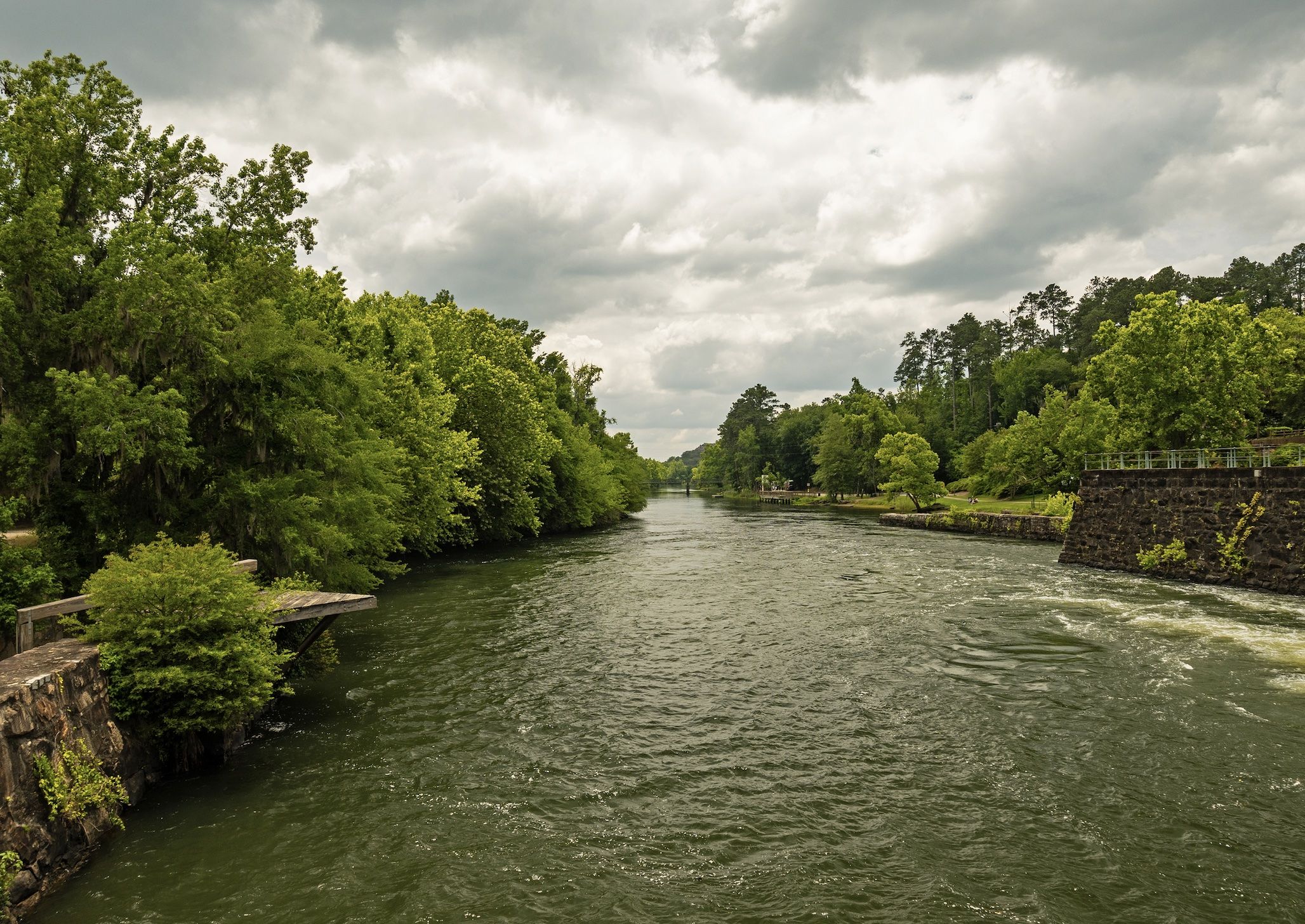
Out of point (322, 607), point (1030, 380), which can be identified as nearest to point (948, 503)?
point (1030, 380)

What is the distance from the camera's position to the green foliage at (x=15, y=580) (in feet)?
39.3

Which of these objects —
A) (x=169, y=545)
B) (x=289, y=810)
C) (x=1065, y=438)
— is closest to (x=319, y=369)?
(x=169, y=545)

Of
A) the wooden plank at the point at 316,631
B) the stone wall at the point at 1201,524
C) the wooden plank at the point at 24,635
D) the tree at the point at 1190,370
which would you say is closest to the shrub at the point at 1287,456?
the tree at the point at 1190,370

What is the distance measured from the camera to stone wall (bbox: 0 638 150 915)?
8086mm

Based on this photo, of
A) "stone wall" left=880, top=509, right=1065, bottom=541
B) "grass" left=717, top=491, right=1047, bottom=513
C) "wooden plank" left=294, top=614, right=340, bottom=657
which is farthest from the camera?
"grass" left=717, top=491, right=1047, bottom=513

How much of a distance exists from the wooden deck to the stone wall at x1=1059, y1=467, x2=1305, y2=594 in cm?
3427

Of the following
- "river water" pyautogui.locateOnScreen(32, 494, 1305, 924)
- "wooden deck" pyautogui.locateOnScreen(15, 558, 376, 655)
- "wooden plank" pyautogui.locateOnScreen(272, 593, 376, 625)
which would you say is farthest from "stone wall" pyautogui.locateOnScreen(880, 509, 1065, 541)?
"wooden deck" pyautogui.locateOnScreen(15, 558, 376, 655)

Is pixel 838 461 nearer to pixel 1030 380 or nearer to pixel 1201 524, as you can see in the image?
pixel 1030 380

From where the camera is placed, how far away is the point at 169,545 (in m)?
12.6

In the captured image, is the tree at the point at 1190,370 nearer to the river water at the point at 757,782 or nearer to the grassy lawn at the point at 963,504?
the grassy lawn at the point at 963,504

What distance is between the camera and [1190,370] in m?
45.0

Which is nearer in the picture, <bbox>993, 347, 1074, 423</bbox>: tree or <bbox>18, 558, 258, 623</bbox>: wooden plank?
<bbox>18, 558, 258, 623</bbox>: wooden plank

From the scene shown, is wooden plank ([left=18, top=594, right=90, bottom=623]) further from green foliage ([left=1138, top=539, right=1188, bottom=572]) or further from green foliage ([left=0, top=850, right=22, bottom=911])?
green foliage ([left=1138, top=539, right=1188, bottom=572])

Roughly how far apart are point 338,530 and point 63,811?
490 inches
